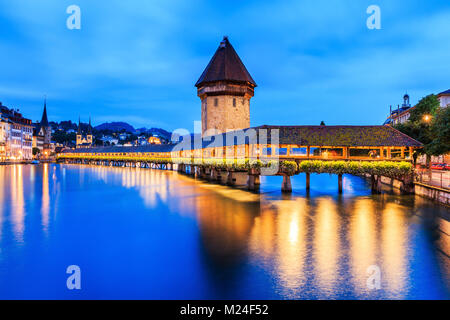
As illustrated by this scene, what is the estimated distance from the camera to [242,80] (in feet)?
176

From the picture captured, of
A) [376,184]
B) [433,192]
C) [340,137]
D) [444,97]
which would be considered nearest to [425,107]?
[376,184]

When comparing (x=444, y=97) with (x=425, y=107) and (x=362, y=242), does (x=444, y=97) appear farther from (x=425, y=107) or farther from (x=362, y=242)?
(x=362, y=242)

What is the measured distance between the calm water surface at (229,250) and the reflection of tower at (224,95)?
30.4m

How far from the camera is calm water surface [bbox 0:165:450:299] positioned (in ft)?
30.0

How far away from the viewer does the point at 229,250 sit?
41.6 ft

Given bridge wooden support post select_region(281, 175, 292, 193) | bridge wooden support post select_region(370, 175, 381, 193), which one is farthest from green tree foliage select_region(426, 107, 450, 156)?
bridge wooden support post select_region(281, 175, 292, 193)

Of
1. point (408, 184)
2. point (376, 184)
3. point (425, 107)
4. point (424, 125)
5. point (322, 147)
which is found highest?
point (425, 107)

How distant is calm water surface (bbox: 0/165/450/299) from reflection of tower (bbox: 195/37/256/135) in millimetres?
30351

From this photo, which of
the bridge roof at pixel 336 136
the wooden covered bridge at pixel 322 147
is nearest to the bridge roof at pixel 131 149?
the wooden covered bridge at pixel 322 147

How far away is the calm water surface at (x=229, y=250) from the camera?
360 inches

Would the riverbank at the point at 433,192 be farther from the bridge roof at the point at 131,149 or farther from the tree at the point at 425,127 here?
the bridge roof at the point at 131,149

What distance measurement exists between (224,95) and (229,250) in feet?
140

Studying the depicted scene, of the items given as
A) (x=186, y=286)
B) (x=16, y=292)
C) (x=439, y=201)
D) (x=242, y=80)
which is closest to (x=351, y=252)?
(x=186, y=286)

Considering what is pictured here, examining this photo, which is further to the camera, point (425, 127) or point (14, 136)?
point (14, 136)
